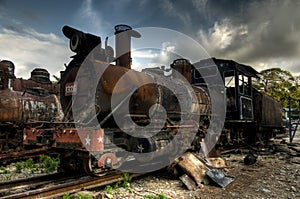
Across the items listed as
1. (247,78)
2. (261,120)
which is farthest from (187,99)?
(261,120)

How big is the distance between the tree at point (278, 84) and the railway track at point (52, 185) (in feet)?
112

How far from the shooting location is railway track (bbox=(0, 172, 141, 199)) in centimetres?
422

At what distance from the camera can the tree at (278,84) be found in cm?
3490

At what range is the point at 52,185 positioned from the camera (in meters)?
5.18

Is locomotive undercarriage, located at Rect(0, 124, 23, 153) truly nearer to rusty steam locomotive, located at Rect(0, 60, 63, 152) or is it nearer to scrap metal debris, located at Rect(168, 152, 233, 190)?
rusty steam locomotive, located at Rect(0, 60, 63, 152)

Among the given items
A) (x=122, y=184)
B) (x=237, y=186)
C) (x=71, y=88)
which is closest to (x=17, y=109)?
(x=71, y=88)

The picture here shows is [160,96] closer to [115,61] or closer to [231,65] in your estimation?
[115,61]

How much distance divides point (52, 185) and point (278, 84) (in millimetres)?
36306

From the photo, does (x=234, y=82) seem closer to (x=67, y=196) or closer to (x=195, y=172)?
(x=195, y=172)

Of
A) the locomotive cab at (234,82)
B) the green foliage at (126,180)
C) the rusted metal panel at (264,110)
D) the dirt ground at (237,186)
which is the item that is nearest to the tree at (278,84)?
the rusted metal panel at (264,110)

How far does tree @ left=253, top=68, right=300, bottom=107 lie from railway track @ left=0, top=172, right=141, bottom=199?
34057 millimetres

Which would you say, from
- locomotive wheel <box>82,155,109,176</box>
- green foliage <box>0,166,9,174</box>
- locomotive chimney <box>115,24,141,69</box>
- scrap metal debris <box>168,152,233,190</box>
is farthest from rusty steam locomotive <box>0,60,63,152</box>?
scrap metal debris <box>168,152,233,190</box>

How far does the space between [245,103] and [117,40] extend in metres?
6.87

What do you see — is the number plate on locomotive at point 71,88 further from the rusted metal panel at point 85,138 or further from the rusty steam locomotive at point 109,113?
the rusted metal panel at point 85,138
